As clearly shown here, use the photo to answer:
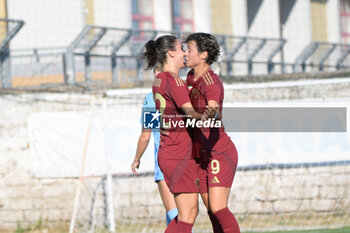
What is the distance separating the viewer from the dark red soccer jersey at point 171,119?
6117 mm

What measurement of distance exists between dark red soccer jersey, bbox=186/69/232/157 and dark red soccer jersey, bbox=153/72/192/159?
0.31ft

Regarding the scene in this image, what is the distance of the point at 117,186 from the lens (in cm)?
1114

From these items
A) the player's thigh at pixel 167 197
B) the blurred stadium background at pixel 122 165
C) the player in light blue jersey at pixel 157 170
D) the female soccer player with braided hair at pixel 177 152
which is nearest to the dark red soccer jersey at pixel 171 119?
the female soccer player with braided hair at pixel 177 152

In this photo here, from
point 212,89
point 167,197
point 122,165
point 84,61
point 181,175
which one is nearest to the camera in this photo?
point 212,89

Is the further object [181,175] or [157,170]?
[157,170]

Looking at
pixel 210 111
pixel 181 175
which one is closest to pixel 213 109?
pixel 210 111

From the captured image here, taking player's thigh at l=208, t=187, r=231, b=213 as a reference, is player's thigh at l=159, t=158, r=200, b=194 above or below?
above

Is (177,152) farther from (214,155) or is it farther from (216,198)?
(216,198)

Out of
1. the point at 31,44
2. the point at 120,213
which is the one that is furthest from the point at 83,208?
the point at 31,44

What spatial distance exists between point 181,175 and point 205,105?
563 millimetres

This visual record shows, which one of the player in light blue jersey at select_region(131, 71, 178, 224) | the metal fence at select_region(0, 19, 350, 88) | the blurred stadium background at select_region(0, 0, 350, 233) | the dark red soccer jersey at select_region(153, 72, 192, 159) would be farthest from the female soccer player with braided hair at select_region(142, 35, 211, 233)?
the metal fence at select_region(0, 19, 350, 88)

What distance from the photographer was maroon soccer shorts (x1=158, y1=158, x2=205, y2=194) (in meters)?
6.11

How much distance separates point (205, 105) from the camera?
6.15 meters

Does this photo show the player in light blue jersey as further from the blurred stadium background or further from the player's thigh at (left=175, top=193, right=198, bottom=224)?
the blurred stadium background
